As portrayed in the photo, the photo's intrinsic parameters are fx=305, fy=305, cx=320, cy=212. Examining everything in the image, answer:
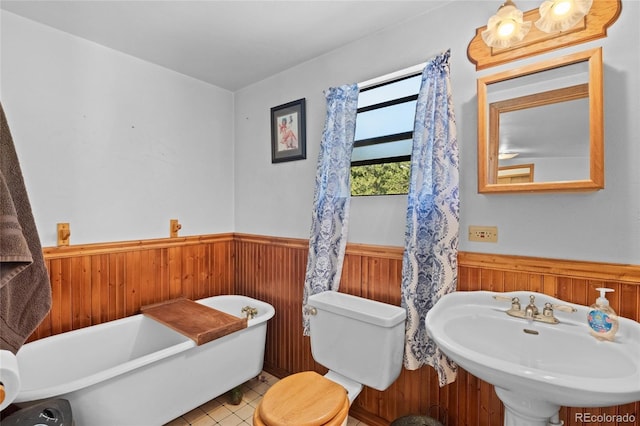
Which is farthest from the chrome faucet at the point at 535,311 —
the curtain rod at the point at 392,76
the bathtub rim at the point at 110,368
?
the bathtub rim at the point at 110,368

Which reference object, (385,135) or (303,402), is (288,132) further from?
(303,402)

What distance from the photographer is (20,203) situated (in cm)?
93

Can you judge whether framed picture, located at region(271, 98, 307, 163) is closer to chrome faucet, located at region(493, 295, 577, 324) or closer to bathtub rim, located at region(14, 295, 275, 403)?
bathtub rim, located at region(14, 295, 275, 403)

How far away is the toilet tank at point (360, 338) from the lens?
155cm

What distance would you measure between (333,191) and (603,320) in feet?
4.51

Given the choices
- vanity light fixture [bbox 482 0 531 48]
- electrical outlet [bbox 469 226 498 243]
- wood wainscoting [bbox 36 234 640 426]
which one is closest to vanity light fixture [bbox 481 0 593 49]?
vanity light fixture [bbox 482 0 531 48]

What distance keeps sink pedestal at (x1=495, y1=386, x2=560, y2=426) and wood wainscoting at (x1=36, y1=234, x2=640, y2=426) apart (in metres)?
0.33

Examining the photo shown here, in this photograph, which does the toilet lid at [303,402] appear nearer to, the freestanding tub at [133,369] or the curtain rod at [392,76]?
the freestanding tub at [133,369]

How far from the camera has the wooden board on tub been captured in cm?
182

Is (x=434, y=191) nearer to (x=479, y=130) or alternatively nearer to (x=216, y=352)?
(x=479, y=130)

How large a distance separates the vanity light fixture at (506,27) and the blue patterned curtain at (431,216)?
0.70 feet

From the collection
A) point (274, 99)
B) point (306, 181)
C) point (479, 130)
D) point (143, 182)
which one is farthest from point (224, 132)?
point (479, 130)

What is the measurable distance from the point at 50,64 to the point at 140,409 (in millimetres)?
2082

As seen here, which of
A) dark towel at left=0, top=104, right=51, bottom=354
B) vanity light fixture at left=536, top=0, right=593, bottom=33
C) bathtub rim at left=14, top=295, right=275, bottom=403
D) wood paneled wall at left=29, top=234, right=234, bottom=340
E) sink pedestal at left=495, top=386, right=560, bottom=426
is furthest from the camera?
wood paneled wall at left=29, top=234, right=234, bottom=340
